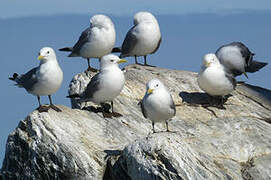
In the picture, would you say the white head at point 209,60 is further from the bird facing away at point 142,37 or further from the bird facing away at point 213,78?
the bird facing away at point 142,37

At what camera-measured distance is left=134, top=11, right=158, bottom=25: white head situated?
1712cm

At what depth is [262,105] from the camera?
16062 mm

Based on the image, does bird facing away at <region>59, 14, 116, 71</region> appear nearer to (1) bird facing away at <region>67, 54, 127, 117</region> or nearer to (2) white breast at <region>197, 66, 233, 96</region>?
(1) bird facing away at <region>67, 54, 127, 117</region>

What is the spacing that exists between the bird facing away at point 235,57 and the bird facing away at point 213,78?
68.2 inches

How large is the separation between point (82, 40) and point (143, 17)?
2013 millimetres

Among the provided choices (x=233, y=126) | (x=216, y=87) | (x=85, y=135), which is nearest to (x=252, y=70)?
(x=216, y=87)

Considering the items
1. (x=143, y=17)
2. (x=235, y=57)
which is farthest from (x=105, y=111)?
(x=235, y=57)

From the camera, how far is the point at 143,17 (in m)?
17.1

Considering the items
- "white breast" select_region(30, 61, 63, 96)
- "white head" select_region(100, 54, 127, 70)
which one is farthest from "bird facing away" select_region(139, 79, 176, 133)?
"white breast" select_region(30, 61, 63, 96)

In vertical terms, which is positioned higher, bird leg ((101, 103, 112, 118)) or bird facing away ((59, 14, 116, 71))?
bird facing away ((59, 14, 116, 71))

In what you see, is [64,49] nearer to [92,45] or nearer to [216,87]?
[92,45]

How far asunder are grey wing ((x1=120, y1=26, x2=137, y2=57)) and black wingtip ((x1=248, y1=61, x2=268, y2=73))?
3.65m

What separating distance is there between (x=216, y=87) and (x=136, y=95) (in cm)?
208

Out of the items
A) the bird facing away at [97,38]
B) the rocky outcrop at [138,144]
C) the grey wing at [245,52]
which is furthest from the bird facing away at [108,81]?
the grey wing at [245,52]
